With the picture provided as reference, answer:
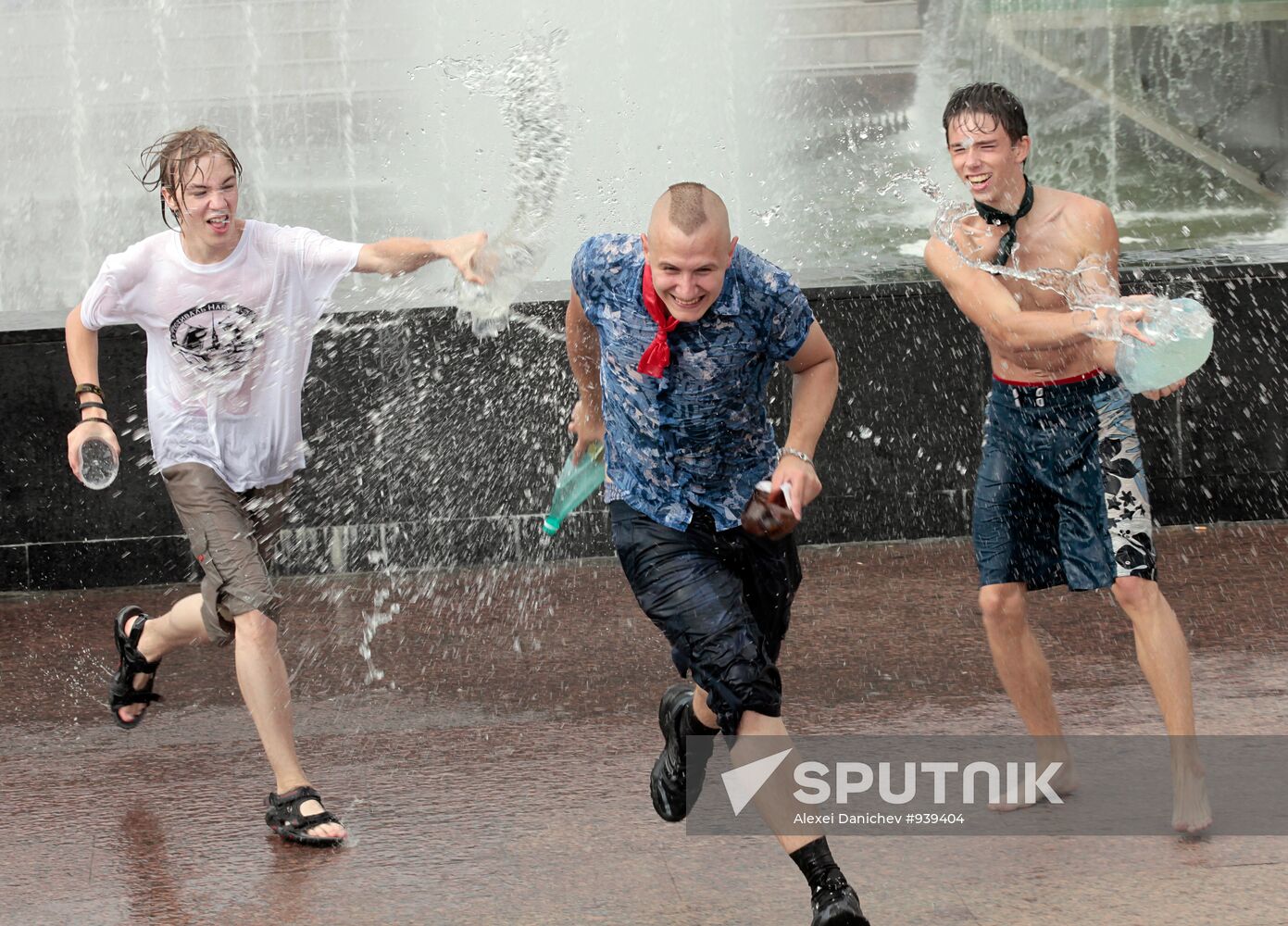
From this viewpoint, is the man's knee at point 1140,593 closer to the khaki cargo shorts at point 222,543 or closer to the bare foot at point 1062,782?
the bare foot at point 1062,782

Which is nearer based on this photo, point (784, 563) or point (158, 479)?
point (784, 563)

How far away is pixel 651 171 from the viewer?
11.2 meters

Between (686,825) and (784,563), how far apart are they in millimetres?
824

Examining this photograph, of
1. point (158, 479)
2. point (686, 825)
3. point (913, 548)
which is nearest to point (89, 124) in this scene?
point (158, 479)

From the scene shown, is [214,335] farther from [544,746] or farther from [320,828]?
[544,746]

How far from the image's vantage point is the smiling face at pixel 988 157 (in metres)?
4.50

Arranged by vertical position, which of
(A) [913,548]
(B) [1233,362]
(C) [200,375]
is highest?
(C) [200,375]

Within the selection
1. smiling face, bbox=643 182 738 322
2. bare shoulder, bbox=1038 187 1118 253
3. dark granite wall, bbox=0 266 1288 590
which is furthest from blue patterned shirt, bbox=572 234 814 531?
dark granite wall, bbox=0 266 1288 590

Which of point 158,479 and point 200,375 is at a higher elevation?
point 200,375

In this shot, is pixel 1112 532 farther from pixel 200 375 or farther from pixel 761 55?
pixel 761 55

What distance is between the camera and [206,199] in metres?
4.68

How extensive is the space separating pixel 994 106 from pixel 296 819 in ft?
8.61

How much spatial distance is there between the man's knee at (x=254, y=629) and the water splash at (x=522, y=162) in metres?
1.13

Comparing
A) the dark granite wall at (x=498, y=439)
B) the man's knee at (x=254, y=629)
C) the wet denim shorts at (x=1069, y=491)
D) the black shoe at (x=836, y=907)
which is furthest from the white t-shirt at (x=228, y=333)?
the dark granite wall at (x=498, y=439)
